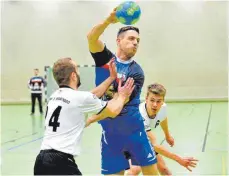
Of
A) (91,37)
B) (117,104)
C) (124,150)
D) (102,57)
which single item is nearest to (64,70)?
(117,104)

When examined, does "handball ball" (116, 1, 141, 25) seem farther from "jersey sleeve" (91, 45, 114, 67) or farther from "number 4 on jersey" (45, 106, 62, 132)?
"number 4 on jersey" (45, 106, 62, 132)

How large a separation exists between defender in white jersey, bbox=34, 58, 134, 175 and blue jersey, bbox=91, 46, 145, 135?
0.72m

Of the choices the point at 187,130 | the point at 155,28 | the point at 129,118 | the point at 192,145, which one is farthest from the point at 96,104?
the point at 155,28

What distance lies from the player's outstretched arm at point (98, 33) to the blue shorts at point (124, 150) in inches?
36.7

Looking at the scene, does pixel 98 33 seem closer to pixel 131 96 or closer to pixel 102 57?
pixel 102 57

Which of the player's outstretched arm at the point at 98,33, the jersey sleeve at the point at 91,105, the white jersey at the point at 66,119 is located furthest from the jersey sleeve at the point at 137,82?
the white jersey at the point at 66,119

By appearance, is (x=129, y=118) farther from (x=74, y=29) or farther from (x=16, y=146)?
(x=74, y=29)

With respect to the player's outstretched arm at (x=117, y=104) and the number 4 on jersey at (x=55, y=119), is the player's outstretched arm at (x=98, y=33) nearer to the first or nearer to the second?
the player's outstretched arm at (x=117, y=104)

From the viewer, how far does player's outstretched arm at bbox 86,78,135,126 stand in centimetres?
356

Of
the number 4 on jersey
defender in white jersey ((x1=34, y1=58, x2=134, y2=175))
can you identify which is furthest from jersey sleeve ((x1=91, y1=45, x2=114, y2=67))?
the number 4 on jersey

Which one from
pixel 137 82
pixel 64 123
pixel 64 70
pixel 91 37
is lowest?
pixel 64 123

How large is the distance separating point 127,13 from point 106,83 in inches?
31.7

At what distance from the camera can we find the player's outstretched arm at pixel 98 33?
12.7ft

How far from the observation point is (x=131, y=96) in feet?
13.5
